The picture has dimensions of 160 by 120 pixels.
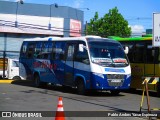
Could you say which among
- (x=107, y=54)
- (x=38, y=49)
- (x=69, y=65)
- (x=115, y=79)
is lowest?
(x=115, y=79)

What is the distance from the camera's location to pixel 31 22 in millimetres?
46625

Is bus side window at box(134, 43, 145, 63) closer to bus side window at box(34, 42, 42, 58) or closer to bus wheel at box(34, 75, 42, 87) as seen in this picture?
bus side window at box(34, 42, 42, 58)

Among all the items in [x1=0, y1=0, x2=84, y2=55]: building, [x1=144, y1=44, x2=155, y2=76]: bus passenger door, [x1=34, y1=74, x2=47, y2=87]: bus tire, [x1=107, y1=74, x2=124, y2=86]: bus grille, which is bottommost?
[x1=34, y1=74, x2=47, y2=87]: bus tire

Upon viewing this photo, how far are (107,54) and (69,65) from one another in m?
2.19

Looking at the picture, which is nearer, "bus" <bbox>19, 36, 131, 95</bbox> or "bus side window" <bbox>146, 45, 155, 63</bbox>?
"bus" <bbox>19, 36, 131, 95</bbox>

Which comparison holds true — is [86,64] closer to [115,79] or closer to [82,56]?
[82,56]

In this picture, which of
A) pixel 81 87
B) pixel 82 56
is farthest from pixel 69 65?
pixel 81 87

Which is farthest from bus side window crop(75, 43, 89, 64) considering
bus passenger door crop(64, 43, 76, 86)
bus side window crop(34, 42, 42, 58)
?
bus side window crop(34, 42, 42, 58)

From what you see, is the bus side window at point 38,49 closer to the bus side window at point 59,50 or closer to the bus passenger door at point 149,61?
the bus side window at point 59,50

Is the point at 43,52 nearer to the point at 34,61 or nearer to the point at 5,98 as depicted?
the point at 34,61

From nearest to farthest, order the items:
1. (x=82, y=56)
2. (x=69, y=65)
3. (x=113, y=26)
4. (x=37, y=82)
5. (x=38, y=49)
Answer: (x=82, y=56) < (x=69, y=65) < (x=37, y=82) < (x=38, y=49) < (x=113, y=26)

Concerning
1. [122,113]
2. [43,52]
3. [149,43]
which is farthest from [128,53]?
[122,113]

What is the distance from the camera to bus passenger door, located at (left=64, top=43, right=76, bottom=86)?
65.2 feet

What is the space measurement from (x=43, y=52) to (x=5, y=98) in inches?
260
